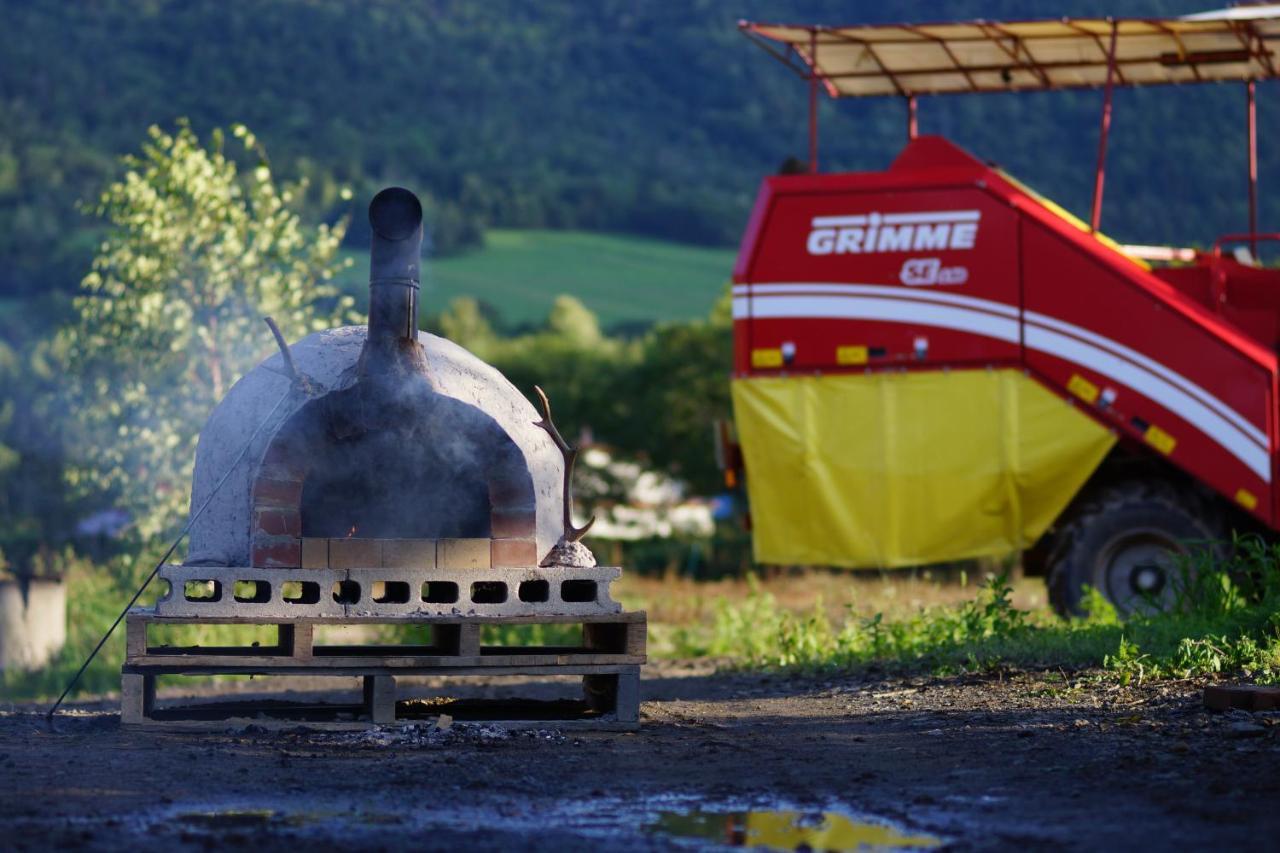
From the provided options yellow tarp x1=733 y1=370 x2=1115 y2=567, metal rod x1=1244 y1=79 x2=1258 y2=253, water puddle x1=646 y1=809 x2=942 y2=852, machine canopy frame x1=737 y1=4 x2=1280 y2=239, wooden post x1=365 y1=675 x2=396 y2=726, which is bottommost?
water puddle x1=646 y1=809 x2=942 y2=852

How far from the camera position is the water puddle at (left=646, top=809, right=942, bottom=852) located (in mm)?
5043

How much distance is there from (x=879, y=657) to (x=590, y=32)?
8916 centimetres

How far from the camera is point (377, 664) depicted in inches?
289

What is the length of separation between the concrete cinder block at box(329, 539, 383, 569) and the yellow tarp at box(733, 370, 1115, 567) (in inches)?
212

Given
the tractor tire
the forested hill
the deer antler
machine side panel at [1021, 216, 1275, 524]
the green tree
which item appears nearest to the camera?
the deer antler

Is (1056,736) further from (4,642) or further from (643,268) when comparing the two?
(643,268)

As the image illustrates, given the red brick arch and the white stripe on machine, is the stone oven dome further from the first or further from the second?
the white stripe on machine

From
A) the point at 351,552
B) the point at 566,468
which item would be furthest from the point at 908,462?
the point at 351,552

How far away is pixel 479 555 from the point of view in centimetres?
754

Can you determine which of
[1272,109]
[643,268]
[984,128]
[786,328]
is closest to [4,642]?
[786,328]

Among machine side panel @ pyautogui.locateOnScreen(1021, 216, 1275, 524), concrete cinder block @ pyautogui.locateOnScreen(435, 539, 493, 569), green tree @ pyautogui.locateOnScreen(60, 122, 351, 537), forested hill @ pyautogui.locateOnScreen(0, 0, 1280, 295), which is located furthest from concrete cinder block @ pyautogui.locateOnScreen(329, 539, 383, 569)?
forested hill @ pyautogui.locateOnScreen(0, 0, 1280, 295)

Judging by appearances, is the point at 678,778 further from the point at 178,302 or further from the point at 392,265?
the point at 178,302

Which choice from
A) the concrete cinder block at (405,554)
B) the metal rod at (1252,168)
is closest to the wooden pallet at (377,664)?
the concrete cinder block at (405,554)

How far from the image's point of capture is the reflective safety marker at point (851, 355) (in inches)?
484
